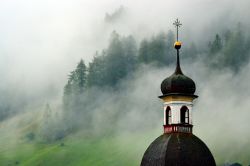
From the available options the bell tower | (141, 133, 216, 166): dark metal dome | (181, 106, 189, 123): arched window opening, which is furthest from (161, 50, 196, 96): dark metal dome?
(141, 133, 216, 166): dark metal dome

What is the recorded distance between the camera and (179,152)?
60844 millimetres

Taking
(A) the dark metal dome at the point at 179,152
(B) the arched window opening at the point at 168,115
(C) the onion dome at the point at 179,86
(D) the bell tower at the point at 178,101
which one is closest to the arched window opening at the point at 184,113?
(D) the bell tower at the point at 178,101

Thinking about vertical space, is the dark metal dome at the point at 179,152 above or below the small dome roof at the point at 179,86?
below

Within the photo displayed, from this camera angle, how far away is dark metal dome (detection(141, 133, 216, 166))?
2388 inches

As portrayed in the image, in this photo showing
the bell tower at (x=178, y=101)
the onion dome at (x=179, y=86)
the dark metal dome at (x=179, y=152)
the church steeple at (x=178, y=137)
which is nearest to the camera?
the dark metal dome at (x=179, y=152)

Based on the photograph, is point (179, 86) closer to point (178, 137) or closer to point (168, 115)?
point (168, 115)

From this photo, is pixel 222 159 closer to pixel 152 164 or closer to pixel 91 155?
pixel 91 155

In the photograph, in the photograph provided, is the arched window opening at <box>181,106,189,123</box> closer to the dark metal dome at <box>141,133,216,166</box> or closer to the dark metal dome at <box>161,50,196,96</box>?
the dark metal dome at <box>161,50,196,96</box>

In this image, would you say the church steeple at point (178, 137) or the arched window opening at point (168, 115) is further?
the arched window opening at point (168, 115)

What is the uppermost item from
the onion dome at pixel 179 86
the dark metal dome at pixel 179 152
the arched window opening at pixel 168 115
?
the onion dome at pixel 179 86

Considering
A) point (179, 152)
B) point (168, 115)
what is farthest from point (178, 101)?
point (179, 152)

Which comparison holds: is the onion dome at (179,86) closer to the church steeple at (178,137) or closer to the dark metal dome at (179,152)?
the church steeple at (178,137)

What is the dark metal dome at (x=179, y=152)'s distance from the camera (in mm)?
60656

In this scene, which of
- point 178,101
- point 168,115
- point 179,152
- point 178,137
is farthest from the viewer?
point 168,115
